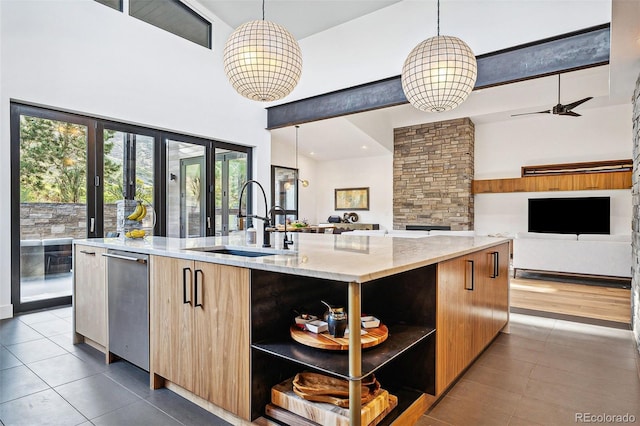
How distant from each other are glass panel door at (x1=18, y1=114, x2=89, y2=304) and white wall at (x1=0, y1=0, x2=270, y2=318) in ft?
0.65

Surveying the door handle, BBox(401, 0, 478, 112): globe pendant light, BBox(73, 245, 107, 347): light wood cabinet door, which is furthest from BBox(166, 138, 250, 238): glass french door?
BBox(401, 0, 478, 112): globe pendant light

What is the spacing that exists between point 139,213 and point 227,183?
344 cm

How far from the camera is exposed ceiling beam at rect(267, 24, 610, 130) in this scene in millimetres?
3590

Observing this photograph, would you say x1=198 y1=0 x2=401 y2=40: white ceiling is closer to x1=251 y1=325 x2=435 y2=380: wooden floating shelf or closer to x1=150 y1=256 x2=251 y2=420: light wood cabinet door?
x1=150 y1=256 x2=251 y2=420: light wood cabinet door

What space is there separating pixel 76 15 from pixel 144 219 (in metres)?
2.95

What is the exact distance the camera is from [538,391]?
209 centimetres

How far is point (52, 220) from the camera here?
4.06m

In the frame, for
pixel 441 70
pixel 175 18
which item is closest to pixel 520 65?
pixel 441 70

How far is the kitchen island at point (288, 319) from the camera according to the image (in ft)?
4.79

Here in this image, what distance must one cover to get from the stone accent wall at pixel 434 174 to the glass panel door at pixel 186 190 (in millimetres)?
5531

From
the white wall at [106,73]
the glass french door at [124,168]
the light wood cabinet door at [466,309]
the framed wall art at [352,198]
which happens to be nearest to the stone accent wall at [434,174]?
the framed wall art at [352,198]

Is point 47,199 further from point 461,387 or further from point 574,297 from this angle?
point 574,297

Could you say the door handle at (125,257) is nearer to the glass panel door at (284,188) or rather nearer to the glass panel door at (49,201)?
the glass panel door at (49,201)

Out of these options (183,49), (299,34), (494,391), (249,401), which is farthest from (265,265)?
(299,34)
